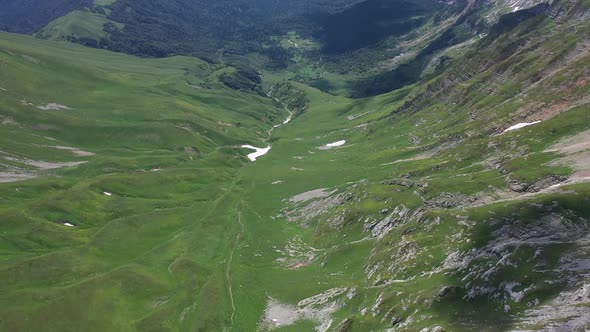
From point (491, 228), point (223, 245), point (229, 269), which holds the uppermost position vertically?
point (491, 228)

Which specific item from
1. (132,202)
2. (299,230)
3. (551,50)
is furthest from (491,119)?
(132,202)

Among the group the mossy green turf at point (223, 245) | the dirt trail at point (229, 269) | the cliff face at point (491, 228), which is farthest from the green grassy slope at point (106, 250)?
the cliff face at point (491, 228)

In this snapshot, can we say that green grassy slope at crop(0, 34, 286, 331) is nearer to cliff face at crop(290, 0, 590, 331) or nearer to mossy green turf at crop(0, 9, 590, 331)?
mossy green turf at crop(0, 9, 590, 331)

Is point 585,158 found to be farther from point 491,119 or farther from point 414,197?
point 491,119

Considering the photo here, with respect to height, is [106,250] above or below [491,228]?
below

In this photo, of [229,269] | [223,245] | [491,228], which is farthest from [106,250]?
[491,228]

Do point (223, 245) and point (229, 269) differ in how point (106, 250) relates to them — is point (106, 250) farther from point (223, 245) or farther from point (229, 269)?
point (229, 269)

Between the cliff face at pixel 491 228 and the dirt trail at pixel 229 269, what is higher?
the cliff face at pixel 491 228

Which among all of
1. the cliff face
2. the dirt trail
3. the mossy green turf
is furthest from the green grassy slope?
the cliff face

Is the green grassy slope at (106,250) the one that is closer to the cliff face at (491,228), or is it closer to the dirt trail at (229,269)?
the dirt trail at (229,269)

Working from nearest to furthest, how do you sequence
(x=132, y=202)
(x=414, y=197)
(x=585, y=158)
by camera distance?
(x=585, y=158), (x=414, y=197), (x=132, y=202)

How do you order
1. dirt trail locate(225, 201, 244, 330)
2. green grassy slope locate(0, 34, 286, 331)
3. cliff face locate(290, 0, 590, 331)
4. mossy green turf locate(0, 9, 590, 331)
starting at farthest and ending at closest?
green grassy slope locate(0, 34, 286, 331), dirt trail locate(225, 201, 244, 330), mossy green turf locate(0, 9, 590, 331), cliff face locate(290, 0, 590, 331)
